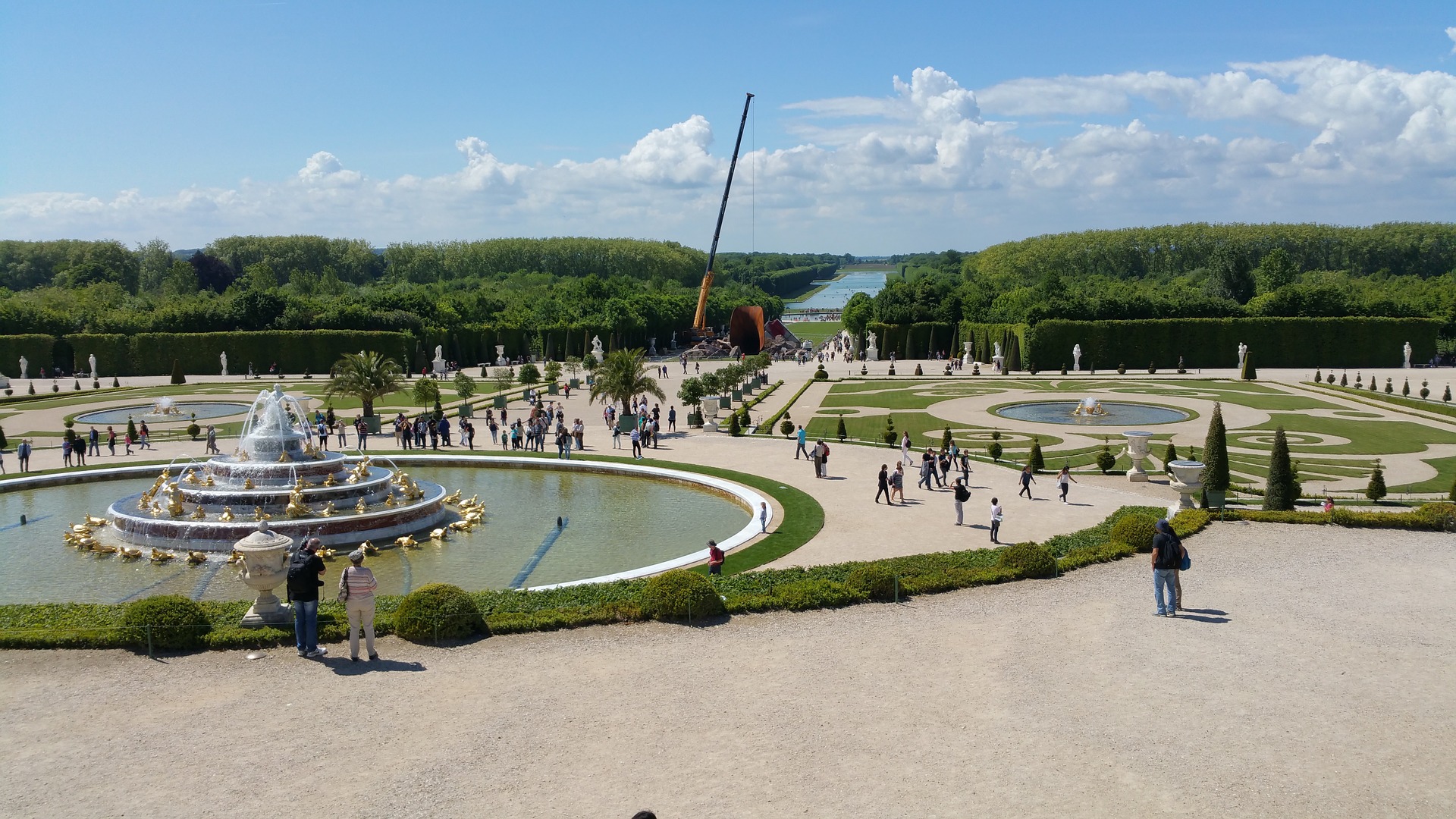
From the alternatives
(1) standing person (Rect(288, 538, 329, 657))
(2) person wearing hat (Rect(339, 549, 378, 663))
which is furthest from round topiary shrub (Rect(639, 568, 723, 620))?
(1) standing person (Rect(288, 538, 329, 657))

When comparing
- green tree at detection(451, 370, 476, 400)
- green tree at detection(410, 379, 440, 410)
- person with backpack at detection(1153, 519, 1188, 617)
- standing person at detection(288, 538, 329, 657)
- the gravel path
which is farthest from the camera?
green tree at detection(451, 370, 476, 400)

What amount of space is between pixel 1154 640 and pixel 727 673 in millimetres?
6227

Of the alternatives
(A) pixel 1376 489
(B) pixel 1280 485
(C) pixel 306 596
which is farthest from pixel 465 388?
(C) pixel 306 596

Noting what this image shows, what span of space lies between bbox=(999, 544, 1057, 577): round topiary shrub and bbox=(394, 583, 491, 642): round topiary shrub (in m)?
9.16

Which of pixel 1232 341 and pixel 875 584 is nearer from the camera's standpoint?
pixel 875 584

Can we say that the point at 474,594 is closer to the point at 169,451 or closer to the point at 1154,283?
the point at 169,451

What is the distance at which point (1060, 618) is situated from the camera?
16.4 m

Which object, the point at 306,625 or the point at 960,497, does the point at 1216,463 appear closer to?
the point at 960,497

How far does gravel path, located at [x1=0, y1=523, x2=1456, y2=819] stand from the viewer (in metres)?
10.5

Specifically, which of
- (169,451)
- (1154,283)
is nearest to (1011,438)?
(169,451)

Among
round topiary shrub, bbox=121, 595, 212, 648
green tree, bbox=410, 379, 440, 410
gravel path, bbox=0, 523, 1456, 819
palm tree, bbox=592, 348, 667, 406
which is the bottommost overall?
gravel path, bbox=0, 523, 1456, 819

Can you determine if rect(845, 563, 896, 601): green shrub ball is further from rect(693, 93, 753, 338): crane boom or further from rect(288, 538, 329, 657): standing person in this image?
rect(693, 93, 753, 338): crane boom

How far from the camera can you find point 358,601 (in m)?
13.9

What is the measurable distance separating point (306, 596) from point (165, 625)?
2.30m
